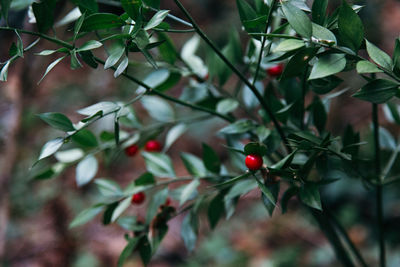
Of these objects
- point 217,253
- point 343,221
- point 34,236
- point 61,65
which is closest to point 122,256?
point 217,253

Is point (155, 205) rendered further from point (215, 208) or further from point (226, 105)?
point (226, 105)

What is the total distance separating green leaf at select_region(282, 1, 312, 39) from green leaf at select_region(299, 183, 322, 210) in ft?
0.75

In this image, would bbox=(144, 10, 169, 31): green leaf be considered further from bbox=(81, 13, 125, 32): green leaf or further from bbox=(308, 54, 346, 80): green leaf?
bbox=(308, 54, 346, 80): green leaf

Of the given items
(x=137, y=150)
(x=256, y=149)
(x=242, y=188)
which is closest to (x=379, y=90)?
(x=256, y=149)

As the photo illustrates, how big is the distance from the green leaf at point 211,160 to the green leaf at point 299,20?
0.35 metres

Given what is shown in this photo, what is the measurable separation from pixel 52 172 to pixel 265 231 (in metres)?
1.57

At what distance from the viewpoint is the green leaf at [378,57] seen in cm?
45

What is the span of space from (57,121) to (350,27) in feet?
1.36

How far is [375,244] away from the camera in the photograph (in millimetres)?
1706

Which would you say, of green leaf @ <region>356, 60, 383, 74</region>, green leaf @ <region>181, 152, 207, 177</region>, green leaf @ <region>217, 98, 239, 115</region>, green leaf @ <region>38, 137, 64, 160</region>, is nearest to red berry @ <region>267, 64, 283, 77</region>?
green leaf @ <region>217, 98, 239, 115</region>

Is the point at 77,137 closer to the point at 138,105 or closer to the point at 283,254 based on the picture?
the point at 283,254

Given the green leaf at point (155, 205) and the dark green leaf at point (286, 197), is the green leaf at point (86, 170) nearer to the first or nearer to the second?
the green leaf at point (155, 205)

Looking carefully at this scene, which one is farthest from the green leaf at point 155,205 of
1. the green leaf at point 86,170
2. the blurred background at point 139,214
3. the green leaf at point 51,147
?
the blurred background at point 139,214

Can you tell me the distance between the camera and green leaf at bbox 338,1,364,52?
0.43m
